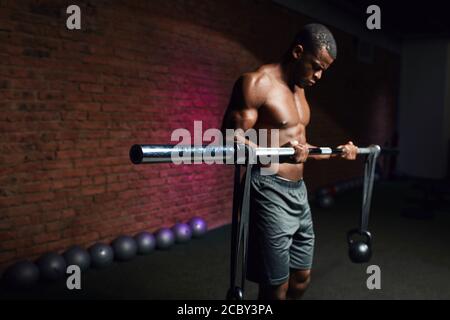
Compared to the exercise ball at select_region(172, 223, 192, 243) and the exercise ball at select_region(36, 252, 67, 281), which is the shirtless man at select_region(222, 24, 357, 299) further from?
the exercise ball at select_region(172, 223, 192, 243)

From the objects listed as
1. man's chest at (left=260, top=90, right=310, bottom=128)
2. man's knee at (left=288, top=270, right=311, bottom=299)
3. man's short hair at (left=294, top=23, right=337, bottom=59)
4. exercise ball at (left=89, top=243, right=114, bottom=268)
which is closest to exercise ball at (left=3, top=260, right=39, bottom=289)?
exercise ball at (left=89, top=243, right=114, bottom=268)

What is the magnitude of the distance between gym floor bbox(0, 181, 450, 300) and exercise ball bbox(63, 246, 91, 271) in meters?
0.09

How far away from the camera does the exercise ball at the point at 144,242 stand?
343 centimetres

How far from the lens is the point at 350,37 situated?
23.2 feet

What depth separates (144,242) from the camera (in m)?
3.43

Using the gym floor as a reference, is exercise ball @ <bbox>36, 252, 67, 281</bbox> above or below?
above

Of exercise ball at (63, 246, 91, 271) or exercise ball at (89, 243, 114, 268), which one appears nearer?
exercise ball at (63, 246, 91, 271)

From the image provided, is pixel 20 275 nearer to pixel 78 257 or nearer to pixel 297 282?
pixel 78 257

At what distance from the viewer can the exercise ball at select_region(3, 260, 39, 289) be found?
2625 millimetres

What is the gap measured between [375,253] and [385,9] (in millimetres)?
4607

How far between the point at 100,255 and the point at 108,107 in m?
1.16

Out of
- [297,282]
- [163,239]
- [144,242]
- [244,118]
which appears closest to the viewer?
[244,118]

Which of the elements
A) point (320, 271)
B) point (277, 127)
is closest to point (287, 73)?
point (277, 127)

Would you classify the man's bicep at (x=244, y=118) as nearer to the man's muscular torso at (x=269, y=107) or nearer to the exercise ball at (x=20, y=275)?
the man's muscular torso at (x=269, y=107)
